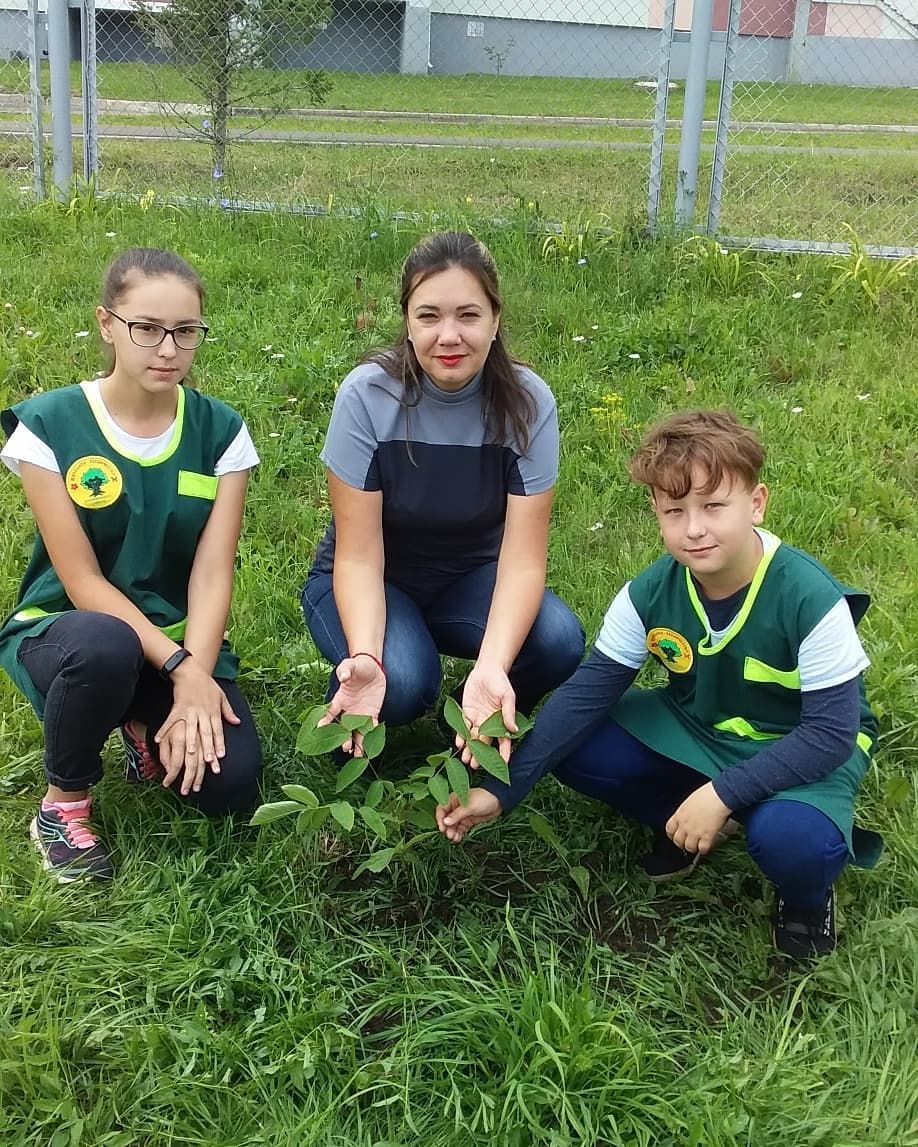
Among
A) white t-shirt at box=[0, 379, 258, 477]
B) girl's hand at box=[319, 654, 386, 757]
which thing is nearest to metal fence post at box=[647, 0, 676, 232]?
white t-shirt at box=[0, 379, 258, 477]

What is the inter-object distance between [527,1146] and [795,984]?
24.1 inches

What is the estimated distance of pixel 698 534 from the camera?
1.92 m

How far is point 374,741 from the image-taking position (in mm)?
1921

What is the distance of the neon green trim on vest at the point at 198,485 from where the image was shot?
2301 mm

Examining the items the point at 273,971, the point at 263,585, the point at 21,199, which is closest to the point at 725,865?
the point at 273,971

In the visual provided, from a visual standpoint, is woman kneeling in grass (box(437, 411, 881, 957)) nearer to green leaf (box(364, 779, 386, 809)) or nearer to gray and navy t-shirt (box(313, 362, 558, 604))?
green leaf (box(364, 779, 386, 809))

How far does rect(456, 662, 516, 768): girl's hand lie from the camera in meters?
2.03

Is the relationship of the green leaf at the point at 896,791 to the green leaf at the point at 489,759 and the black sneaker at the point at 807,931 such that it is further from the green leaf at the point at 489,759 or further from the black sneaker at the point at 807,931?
the green leaf at the point at 489,759

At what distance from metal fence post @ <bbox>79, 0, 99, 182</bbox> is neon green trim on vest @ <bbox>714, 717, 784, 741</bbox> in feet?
16.6

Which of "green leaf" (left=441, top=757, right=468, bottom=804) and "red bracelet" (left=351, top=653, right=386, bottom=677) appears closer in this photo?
"green leaf" (left=441, top=757, right=468, bottom=804)

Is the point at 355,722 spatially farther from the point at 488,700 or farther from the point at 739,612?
the point at 739,612

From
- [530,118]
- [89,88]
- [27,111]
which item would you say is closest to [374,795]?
[89,88]

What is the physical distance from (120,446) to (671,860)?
56.0 inches

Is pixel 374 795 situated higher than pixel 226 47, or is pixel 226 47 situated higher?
pixel 226 47
